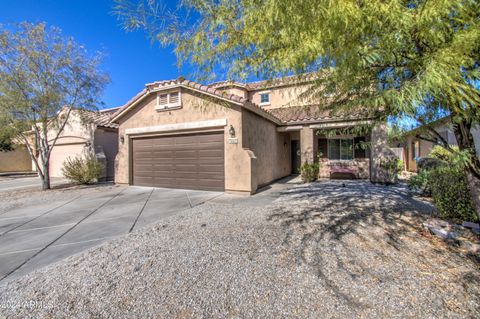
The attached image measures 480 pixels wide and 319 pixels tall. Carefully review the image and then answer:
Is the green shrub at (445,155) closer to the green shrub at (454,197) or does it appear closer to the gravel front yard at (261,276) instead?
the green shrub at (454,197)

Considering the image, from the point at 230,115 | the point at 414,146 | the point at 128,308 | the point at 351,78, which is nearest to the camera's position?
the point at 128,308

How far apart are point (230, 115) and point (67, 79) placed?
26.3ft

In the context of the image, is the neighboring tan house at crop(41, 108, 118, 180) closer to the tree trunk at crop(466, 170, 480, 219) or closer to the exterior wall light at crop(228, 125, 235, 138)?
the exterior wall light at crop(228, 125, 235, 138)

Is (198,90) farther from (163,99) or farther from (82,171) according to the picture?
(82,171)

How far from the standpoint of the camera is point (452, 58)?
89.7 inches

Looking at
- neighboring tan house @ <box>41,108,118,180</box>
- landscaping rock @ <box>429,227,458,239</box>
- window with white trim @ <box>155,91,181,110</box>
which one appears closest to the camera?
landscaping rock @ <box>429,227,458,239</box>

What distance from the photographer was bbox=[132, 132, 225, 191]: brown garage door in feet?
31.8

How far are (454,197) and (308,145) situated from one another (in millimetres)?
7755

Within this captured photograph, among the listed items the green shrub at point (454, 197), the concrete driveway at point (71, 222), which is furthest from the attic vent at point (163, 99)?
the green shrub at point (454, 197)

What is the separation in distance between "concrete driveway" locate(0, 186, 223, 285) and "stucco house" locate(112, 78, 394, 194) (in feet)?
4.43

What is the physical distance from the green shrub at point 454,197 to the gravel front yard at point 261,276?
2.54ft

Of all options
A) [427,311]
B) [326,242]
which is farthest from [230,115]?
[427,311]

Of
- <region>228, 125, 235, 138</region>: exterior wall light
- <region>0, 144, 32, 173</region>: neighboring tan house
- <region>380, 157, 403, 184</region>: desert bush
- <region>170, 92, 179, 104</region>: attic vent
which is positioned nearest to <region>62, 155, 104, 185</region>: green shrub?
<region>170, 92, 179, 104</region>: attic vent

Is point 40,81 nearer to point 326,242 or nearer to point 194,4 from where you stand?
point 194,4
